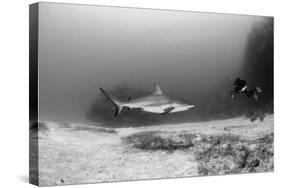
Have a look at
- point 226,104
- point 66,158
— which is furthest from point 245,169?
point 66,158

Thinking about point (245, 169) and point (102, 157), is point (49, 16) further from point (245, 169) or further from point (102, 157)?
point (245, 169)

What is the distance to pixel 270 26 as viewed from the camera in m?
13.9

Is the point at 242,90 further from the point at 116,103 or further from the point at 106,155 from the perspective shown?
the point at 106,155

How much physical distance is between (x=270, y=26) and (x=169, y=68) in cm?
256

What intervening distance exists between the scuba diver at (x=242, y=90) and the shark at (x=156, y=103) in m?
0.99

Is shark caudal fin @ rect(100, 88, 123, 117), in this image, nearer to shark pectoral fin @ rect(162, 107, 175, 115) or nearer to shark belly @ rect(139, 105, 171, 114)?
shark belly @ rect(139, 105, 171, 114)

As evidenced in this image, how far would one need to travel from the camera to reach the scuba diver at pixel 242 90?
43.8 ft

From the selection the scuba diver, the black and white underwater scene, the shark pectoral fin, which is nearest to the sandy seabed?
the black and white underwater scene

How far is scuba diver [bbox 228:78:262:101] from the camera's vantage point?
13354 mm

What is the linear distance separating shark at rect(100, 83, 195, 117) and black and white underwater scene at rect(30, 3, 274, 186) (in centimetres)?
2

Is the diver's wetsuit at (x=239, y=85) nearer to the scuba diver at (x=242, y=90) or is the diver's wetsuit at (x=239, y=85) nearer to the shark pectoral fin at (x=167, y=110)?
the scuba diver at (x=242, y=90)

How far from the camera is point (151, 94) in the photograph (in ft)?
41.0

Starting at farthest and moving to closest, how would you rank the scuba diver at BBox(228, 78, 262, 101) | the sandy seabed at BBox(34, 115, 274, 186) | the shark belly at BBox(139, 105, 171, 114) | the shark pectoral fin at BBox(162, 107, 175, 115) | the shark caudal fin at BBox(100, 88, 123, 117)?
the scuba diver at BBox(228, 78, 262, 101)
the shark pectoral fin at BBox(162, 107, 175, 115)
the shark belly at BBox(139, 105, 171, 114)
the shark caudal fin at BBox(100, 88, 123, 117)
the sandy seabed at BBox(34, 115, 274, 186)

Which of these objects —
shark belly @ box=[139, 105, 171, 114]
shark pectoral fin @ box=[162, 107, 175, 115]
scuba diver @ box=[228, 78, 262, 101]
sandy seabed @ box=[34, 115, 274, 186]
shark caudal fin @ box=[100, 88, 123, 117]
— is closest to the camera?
sandy seabed @ box=[34, 115, 274, 186]
